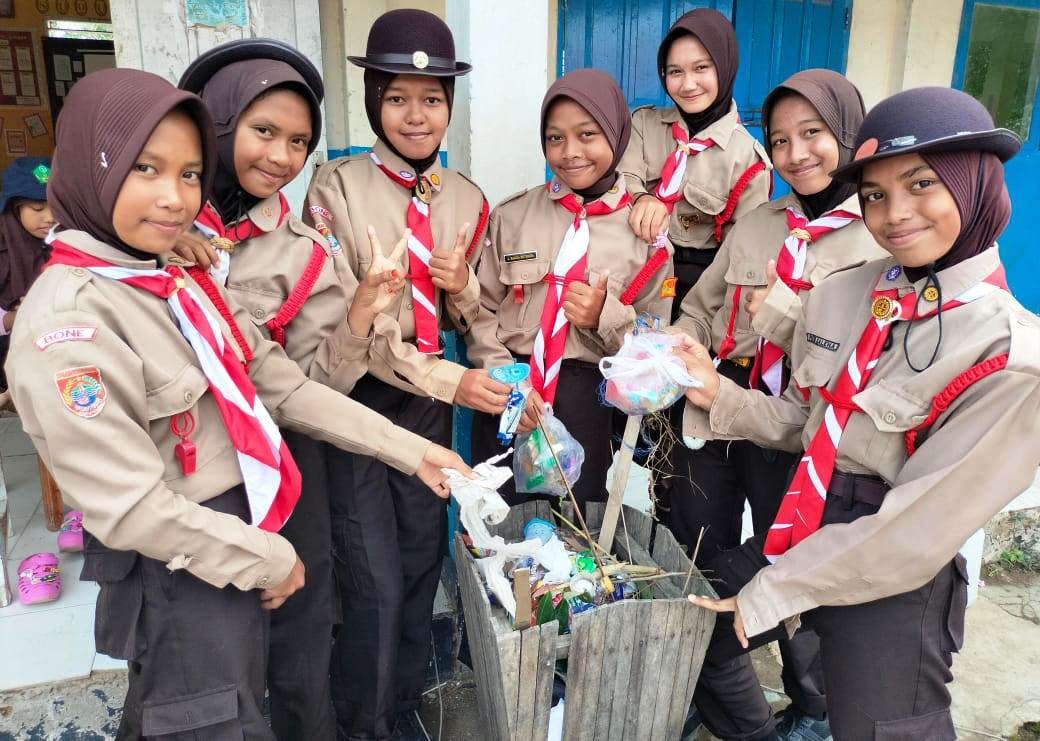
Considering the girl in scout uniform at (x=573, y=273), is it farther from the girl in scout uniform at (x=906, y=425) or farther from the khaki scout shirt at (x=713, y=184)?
the girl in scout uniform at (x=906, y=425)

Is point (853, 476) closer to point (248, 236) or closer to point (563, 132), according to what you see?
point (563, 132)

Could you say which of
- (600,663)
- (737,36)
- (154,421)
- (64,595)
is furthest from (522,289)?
(737,36)

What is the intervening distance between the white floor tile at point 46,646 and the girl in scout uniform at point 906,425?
2.50 meters

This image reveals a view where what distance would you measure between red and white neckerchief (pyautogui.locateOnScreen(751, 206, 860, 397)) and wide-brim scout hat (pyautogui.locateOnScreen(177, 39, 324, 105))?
4.99 ft

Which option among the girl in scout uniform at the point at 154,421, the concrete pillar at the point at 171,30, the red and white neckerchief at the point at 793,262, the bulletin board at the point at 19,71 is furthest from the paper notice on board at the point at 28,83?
Answer: the red and white neckerchief at the point at 793,262

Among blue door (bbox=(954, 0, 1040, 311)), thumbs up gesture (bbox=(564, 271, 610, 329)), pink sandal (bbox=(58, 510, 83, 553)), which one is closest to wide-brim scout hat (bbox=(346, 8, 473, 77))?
thumbs up gesture (bbox=(564, 271, 610, 329))

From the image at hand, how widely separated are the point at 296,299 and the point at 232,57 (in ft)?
2.31

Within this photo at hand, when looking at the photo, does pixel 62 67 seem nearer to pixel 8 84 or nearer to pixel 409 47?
pixel 8 84

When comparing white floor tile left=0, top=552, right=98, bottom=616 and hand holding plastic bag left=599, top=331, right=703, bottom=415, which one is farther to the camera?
white floor tile left=0, top=552, right=98, bottom=616

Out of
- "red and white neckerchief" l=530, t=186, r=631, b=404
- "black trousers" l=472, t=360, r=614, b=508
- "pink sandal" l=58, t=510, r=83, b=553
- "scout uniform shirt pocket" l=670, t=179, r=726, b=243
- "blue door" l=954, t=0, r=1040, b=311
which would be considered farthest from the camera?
"blue door" l=954, t=0, r=1040, b=311

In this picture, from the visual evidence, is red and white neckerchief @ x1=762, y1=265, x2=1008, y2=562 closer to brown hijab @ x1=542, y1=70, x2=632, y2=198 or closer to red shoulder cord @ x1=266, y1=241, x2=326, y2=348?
brown hijab @ x1=542, y1=70, x2=632, y2=198

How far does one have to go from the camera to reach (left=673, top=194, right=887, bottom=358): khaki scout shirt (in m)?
2.18

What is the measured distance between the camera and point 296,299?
2.10 meters

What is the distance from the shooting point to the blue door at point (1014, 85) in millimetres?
5645
